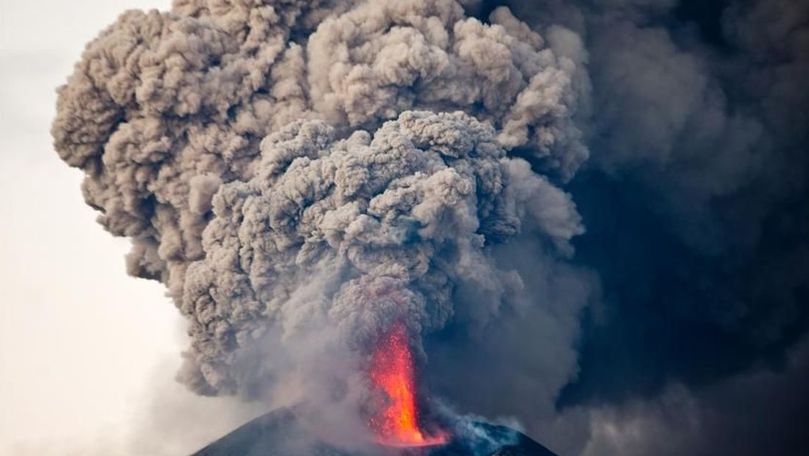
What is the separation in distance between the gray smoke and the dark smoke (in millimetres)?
59

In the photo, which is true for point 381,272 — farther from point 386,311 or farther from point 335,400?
point 335,400

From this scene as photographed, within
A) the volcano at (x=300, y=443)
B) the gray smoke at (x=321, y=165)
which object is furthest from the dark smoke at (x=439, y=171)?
the volcano at (x=300, y=443)

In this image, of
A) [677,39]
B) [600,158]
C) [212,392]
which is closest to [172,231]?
[212,392]

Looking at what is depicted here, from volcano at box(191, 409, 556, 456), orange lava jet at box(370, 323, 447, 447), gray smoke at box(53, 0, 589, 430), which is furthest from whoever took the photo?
volcano at box(191, 409, 556, 456)

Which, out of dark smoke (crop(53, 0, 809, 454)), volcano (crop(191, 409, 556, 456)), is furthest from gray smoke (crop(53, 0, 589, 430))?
volcano (crop(191, 409, 556, 456))

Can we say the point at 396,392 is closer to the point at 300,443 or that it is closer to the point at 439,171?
the point at 300,443

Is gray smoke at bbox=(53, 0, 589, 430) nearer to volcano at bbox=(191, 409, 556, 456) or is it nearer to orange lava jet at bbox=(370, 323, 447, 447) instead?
orange lava jet at bbox=(370, 323, 447, 447)

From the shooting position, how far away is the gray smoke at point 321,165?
2719cm

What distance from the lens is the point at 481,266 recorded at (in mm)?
27953

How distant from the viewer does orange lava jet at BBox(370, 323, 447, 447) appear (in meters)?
27.5

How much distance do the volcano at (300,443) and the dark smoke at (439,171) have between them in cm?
98

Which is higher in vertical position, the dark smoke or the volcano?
the dark smoke

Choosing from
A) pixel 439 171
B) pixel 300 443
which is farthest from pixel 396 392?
pixel 439 171

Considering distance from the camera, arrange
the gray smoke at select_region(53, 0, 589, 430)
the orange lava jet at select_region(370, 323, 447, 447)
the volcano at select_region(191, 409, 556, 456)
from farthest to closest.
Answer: the volcano at select_region(191, 409, 556, 456)
the orange lava jet at select_region(370, 323, 447, 447)
the gray smoke at select_region(53, 0, 589, 430)
